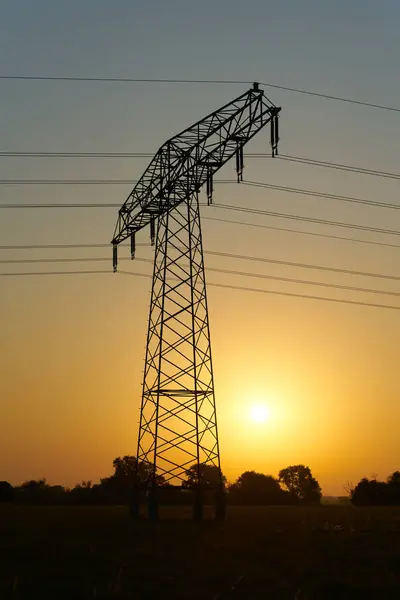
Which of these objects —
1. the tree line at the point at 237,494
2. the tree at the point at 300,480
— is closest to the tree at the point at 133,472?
the tree line at the point at 237,494

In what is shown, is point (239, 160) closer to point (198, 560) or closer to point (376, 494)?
point (198, 560)

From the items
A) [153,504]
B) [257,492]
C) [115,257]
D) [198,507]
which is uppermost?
[115,257]

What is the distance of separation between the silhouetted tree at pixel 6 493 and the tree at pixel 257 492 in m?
23.7

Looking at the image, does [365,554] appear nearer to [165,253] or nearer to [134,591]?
[134,591]

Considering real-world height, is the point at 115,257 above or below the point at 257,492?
above

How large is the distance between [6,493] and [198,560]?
6748cm

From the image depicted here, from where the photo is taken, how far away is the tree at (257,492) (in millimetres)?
104125

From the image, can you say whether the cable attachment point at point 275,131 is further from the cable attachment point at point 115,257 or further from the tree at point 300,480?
the tree at point 300,480

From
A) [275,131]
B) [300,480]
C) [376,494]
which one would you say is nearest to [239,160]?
[275,131]

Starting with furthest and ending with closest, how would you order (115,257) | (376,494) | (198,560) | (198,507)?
1. (376,494)
2. (115,257)
3. (198,507)
4. (198,560)

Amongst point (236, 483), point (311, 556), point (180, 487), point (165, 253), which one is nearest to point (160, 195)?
point (165, 253)

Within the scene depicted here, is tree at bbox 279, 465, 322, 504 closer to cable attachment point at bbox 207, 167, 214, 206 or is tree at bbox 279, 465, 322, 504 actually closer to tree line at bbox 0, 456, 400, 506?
tree line at bbox 0, 456, 400, 506

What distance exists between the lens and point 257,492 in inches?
4304

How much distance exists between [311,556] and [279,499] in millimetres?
66591
